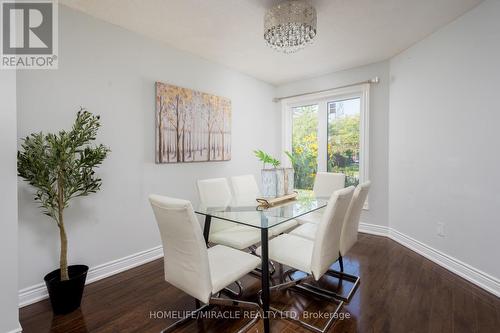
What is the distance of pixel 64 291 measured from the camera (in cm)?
184

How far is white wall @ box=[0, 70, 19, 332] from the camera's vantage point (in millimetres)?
1523

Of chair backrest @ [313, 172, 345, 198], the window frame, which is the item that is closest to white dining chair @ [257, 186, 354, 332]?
chair backrest @ [313, 172, 345, 198]

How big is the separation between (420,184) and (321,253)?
2.15 meters

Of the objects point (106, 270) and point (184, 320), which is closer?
point (184, 320)

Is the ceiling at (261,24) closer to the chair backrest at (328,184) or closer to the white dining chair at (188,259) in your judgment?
the chair backrest at (328,184)

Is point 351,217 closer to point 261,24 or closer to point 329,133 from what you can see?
point 261,24

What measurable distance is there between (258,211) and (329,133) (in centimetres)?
266

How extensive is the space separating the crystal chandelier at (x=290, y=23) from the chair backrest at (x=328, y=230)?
148cm

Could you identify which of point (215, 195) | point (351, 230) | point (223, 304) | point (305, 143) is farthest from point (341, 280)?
point (305, 143)

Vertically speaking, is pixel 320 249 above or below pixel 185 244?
below

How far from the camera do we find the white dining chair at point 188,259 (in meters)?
1.37

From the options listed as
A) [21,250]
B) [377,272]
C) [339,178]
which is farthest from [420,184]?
[21,250]

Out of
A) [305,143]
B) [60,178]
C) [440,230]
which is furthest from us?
[305,143]
